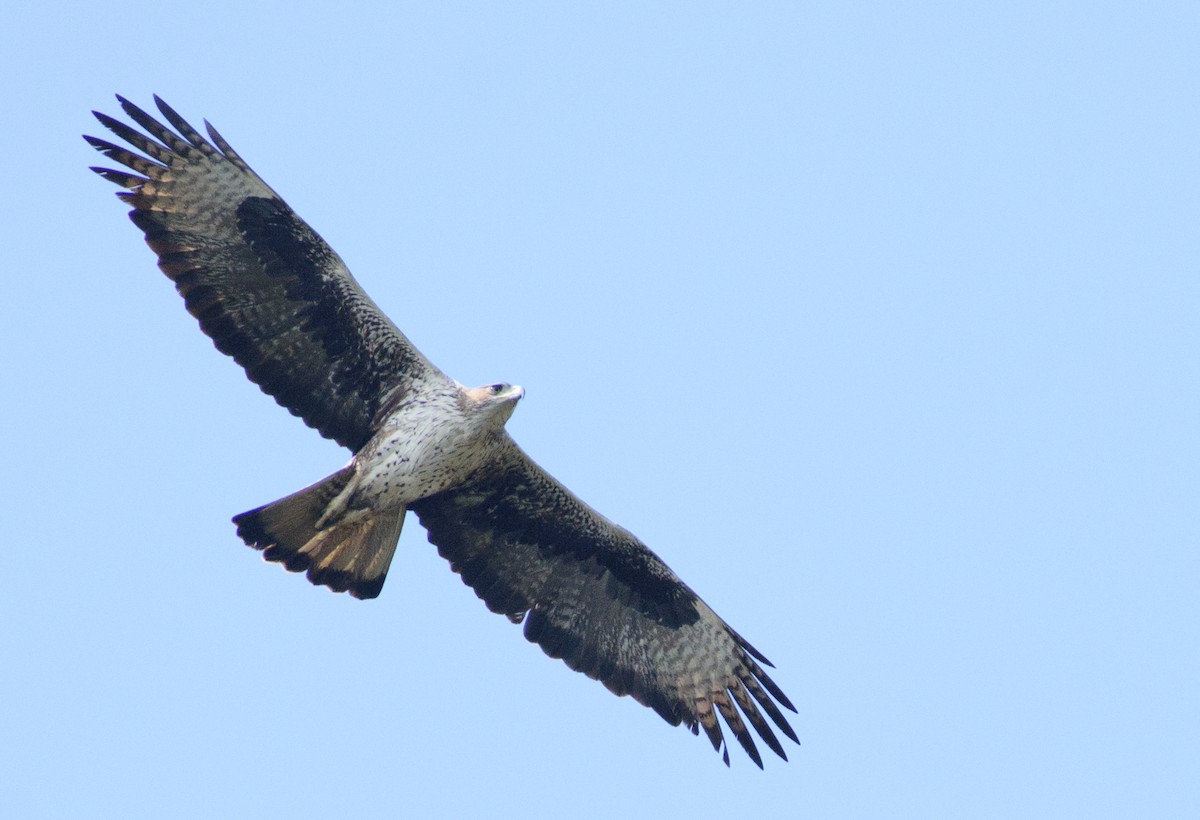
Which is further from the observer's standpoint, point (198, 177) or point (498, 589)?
point (498, 589)

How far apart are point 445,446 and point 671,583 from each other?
1.82m

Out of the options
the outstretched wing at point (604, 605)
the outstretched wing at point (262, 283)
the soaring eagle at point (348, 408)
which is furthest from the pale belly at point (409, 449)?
the outstretched wing at point (604, 605)

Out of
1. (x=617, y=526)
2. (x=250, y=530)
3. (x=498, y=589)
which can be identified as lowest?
(x=250, y=530)

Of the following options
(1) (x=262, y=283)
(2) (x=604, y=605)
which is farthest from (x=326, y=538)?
(2) (x=604, y=605)

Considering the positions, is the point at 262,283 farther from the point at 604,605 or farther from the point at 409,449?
the point at 604,605

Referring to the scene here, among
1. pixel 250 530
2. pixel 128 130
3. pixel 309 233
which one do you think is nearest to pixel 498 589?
pixel 250 530

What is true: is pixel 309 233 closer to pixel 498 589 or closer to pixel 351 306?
pixel 351 306

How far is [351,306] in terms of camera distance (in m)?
10.9

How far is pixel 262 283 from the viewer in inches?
425

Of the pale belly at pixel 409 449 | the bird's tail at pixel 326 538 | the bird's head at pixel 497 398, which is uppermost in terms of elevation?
the bird's head at pixel 497 398

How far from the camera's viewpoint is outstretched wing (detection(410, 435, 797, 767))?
1148 cm

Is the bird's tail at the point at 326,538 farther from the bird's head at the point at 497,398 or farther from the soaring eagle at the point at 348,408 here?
the bird's head at the point at 497,398

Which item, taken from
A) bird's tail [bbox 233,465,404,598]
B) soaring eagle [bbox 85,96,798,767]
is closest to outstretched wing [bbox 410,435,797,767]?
soaring eagle [bbox 85,96,798,767]

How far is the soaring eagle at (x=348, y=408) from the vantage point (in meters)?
10.7
